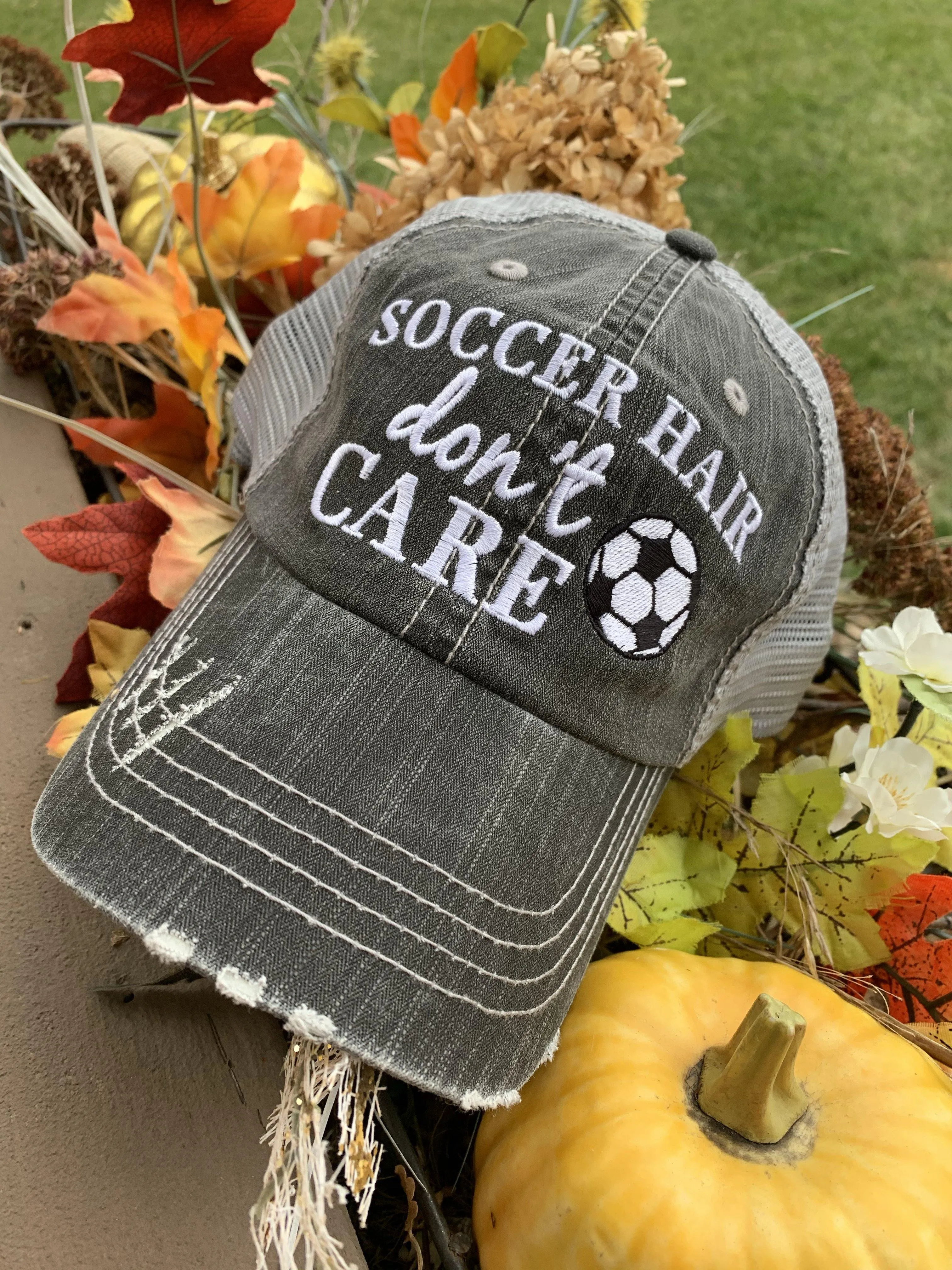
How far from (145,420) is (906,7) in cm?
309

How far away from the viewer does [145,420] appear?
37.9 inches

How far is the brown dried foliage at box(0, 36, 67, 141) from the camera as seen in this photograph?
4.19ft

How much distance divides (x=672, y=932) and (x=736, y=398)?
0.41m

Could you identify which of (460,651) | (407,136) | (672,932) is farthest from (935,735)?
(407,136)

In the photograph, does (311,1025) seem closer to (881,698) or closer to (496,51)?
(881,698)

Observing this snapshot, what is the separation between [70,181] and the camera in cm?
113

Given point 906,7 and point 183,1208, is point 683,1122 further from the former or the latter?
point 906,7

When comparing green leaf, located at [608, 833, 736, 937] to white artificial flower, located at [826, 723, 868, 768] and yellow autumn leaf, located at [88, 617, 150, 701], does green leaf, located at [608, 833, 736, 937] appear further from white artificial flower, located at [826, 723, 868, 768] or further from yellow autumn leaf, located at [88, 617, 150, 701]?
yellow autumn leaf, located at [88, 617, 150, 701]

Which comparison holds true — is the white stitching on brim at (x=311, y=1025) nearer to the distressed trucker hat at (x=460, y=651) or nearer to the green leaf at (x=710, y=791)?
the distressed trucker hat at (x=460, y=651)

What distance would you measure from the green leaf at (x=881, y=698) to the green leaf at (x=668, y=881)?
0.16 m

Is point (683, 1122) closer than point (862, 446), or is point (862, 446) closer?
point (683, 1122)

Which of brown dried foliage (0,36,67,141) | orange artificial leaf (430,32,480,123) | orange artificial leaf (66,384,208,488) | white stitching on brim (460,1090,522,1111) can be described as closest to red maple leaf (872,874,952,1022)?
white stitching on brim (460,1090,522,1111)

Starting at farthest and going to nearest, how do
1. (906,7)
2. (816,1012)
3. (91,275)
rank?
(906,7), (91,275), (816,1012)

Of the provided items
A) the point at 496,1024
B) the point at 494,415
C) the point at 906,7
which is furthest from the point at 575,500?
the point at 906,7
